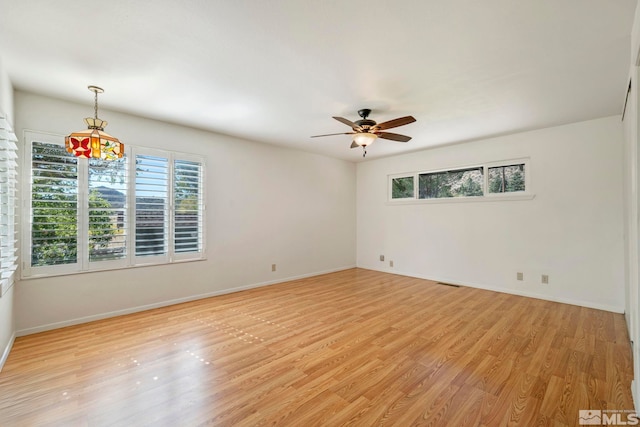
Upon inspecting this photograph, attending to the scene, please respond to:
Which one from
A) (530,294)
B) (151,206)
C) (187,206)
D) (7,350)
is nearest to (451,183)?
(530,294)

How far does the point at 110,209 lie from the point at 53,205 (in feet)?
1.72

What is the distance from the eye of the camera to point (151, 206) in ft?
12.7

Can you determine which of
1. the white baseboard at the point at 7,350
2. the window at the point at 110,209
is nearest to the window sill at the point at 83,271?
the window at the point at 110,209

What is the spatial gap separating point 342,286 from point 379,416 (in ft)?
10.8

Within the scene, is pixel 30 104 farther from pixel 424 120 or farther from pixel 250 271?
pixel 424 120

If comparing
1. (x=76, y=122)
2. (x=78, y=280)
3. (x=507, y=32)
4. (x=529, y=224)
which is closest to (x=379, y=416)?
(x=507, y=32)

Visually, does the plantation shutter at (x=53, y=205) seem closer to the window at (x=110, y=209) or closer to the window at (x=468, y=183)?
the window at (x=110, y=209)

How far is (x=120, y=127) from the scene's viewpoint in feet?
12.0

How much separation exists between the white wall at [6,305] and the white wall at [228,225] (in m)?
0.23

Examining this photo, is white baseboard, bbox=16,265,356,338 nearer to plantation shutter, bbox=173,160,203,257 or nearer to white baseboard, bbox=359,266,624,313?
plantation shutter, bbox=173,160,203,257

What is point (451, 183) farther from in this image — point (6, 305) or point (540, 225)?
point (6, 305)

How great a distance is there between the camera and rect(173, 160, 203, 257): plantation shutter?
4141 millimetres

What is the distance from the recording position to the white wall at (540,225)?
3799 millimetres

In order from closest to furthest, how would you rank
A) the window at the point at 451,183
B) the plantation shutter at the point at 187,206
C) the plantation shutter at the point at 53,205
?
1. the plantation shutter at the point at 53,205
2. the plantation shutter at the point at 187,206
3. the window at the point at 451,183
